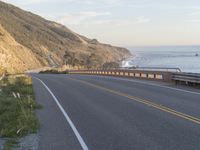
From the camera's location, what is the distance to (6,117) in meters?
15.5

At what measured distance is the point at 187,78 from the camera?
28281 mm

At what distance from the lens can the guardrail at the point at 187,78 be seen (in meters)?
27.0

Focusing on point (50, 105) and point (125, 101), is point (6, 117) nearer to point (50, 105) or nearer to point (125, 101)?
point (50, 105)

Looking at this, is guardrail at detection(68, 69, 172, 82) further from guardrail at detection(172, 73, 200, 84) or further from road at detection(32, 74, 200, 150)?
road at detection(32, 74, 200, 150)

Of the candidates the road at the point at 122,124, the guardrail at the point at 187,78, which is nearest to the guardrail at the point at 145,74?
the guardrail at the point at 187,78

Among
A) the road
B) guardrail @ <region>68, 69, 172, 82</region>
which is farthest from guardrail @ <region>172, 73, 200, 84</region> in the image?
the road

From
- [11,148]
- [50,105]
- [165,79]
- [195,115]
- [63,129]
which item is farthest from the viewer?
[165,79]

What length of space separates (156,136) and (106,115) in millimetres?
4430

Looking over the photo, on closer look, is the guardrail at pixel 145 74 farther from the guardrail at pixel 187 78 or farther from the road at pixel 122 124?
the road at pixel 122 124

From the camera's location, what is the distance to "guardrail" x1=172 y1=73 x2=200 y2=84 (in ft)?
88.7

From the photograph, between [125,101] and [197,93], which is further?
[197,93]

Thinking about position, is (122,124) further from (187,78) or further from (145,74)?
(145,74)

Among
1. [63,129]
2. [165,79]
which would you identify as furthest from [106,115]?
[165,79]

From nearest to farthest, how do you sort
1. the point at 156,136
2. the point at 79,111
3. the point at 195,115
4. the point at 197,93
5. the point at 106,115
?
the point at 156,136, the point at 195,115, the point at 106,115, the point at 79,111, the point at 197,93
